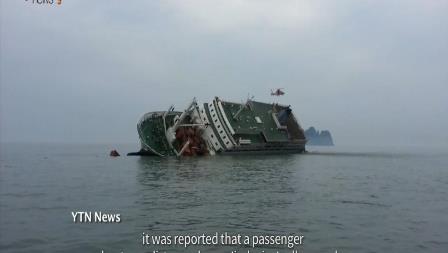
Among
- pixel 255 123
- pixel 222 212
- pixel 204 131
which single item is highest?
pixel 255 123

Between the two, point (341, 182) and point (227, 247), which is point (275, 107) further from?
point (227, 247)

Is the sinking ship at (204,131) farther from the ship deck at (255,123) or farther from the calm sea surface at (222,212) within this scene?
the calm sea surface at (222,212)

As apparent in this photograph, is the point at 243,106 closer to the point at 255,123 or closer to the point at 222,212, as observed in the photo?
the point at 255,123

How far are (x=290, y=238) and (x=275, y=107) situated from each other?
93.0 meters

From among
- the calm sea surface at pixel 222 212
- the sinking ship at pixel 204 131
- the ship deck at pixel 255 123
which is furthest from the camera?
the ship deck at pixel 255 123

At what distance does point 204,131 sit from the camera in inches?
3295

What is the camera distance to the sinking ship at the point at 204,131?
79.8 m

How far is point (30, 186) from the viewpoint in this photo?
1528 inches

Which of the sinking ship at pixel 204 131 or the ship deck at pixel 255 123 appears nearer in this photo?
the sinking ship at pixel 204 131

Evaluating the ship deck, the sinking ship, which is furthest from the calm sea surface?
the ship deck

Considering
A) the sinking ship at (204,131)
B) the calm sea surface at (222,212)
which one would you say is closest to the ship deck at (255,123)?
the sinking ship at (204,131)


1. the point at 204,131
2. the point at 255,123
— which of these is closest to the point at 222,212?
the point at 204,131

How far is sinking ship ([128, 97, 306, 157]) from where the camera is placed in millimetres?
79812

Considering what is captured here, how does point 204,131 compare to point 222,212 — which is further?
point 204,131
